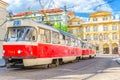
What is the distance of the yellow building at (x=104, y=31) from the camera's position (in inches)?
4040

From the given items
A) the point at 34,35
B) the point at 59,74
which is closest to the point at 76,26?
the point at 34,35

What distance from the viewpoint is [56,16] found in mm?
109625

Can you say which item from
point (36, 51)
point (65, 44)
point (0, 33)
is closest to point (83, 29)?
point (0, 33)

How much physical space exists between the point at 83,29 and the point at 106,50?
36.2 feet

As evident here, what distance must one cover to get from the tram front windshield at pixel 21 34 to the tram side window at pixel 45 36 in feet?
3.64

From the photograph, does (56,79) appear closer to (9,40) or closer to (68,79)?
(68,79)

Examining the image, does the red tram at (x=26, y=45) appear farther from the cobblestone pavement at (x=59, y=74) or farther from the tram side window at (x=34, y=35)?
the cobblestone pavement at (x=59, y=74)

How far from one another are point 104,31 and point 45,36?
281 ft

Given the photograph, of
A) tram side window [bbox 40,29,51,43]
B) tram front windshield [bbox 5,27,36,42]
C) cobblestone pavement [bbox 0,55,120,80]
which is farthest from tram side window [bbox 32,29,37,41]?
cobblestone pavement [bbox 0,55,120,80]

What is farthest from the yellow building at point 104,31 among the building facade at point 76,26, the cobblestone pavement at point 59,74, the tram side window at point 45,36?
the cobblestone pavement at point 59,74

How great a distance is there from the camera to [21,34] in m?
19.0

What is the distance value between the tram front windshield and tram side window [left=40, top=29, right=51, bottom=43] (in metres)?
1.11

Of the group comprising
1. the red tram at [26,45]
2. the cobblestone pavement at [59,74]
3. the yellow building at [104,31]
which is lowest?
the cobblestone pavement at [59,74]

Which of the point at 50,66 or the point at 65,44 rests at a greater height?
the point at 65,44
